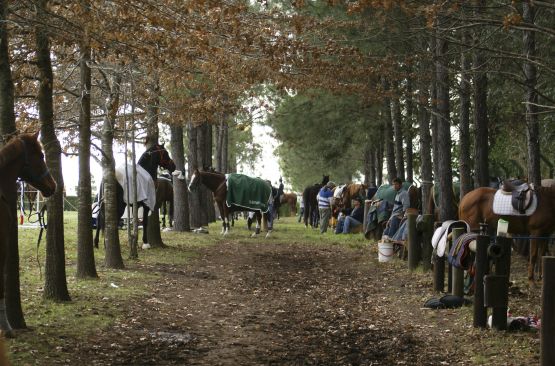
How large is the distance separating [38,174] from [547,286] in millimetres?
5353

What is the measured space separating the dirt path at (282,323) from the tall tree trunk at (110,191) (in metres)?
1.00

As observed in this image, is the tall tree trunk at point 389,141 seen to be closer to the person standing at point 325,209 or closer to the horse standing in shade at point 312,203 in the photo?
the person standing at point 325,209

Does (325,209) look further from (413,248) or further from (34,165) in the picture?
(34,165)

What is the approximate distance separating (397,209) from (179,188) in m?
7.78

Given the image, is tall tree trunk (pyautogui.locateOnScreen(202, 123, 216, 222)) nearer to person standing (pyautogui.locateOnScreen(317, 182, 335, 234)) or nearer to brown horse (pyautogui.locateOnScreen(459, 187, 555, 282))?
person standing (pyautogui.locateOnScreen(317, 182, 335, 234))

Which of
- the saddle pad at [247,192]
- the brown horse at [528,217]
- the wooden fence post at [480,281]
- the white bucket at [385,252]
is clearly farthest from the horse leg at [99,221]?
the wooden fence post at [480,281]

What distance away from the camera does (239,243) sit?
23.3 m

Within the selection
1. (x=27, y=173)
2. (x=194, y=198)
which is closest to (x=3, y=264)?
(x=27, y=173)

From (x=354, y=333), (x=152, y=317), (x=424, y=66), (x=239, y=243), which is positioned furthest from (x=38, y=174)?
(x=239, y=243)

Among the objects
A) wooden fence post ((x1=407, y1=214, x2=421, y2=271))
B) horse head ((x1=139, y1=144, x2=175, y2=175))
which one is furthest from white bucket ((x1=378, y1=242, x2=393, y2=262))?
horse head ((x1=139, y1=144, x2=175, y2=175))

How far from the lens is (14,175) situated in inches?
316

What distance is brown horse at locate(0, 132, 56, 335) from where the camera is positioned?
7.62 meters

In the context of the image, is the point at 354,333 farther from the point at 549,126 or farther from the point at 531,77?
the point at 549,126

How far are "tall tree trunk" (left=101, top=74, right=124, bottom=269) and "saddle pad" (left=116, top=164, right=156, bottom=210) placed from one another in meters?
2.32
